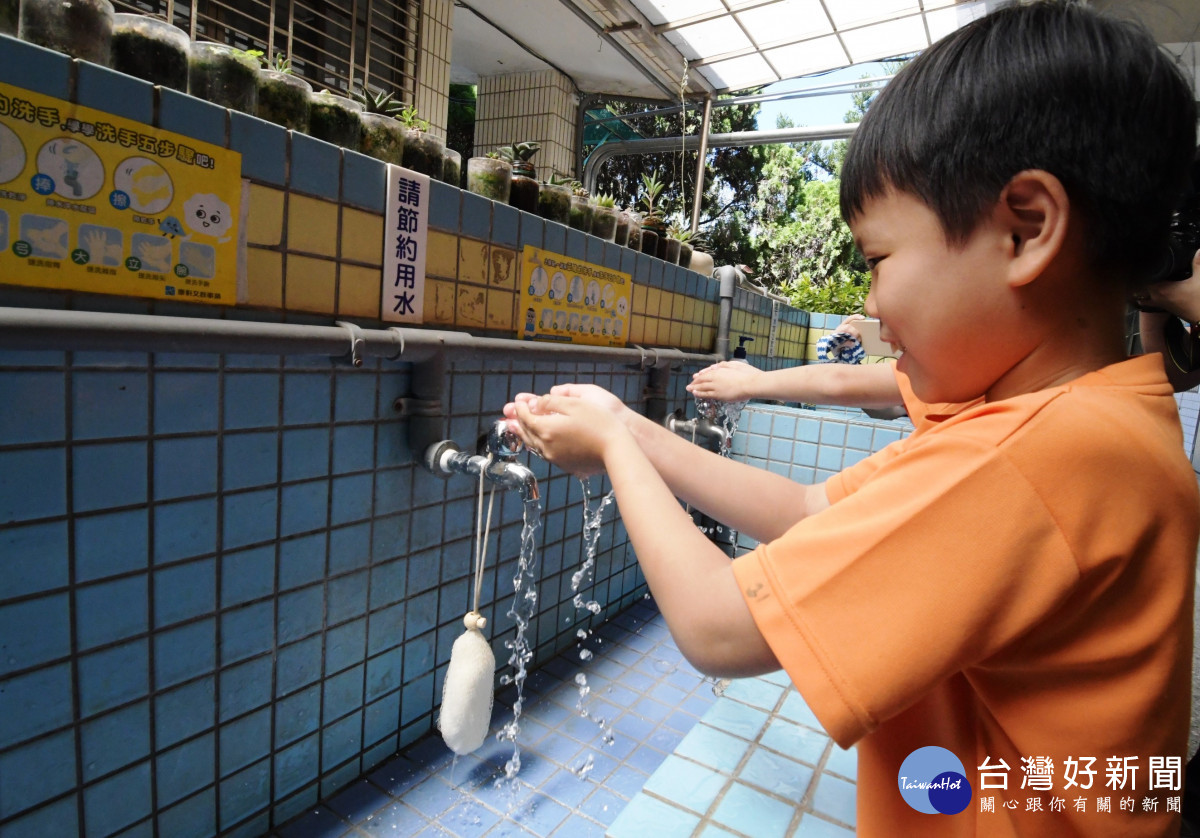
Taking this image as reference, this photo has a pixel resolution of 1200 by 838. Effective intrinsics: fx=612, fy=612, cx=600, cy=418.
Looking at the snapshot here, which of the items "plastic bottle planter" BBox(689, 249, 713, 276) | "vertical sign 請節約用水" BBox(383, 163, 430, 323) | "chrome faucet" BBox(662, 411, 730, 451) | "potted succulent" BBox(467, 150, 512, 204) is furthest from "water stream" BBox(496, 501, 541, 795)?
"plastic bottle planter" BBox(689, 249, 713, 276)

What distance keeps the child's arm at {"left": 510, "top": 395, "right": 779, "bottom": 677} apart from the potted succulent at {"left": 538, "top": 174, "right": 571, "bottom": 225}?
162 cm

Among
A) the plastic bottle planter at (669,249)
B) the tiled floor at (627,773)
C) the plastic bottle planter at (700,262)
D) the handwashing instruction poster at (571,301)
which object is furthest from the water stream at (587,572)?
the plastic bottle planter at (700,262)

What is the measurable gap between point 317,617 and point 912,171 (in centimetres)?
163

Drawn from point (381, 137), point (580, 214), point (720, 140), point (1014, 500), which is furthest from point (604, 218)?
point (720, 140)

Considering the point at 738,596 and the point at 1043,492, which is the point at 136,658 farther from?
the point at 1043,492

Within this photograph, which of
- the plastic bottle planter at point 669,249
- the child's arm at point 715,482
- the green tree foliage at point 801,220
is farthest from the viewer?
the green tree foliage at point 801,220

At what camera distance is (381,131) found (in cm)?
162

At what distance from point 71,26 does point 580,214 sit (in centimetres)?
159

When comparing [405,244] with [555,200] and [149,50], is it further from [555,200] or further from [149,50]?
[555,200]

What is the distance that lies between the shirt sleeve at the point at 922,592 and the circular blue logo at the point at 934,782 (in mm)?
203

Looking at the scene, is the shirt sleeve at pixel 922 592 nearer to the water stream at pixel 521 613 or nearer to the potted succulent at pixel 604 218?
the water stream at pixel 521 613

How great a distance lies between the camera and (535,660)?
2.47 metres

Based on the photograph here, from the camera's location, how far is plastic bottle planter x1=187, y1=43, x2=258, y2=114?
127cm

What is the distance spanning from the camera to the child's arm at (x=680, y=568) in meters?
0.59
